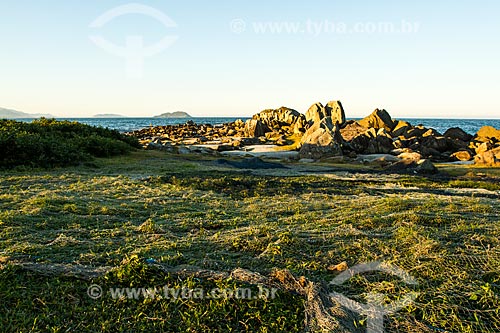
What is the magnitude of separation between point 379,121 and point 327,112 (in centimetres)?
468

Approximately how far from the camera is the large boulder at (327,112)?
32.5 metres

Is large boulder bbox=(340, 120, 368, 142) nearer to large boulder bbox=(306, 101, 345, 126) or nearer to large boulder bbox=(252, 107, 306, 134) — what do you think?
large boulder bbox=(306, 101, 345, 126)

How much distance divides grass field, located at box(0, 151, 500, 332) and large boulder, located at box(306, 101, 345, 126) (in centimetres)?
2462

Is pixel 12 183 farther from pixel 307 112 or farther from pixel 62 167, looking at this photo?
pixel 307 112

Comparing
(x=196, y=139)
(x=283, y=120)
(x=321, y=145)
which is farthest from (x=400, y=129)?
(x=196, y=139)

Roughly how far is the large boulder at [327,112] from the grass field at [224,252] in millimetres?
24618

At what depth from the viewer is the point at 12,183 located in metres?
8.24

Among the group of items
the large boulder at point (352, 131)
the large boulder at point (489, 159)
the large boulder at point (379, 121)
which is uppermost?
the large boulder at point (379, 121)

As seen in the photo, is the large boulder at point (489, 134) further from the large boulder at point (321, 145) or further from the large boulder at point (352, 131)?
the large boulder at point (321, 145)

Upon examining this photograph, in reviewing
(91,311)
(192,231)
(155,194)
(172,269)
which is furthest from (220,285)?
(155,194)

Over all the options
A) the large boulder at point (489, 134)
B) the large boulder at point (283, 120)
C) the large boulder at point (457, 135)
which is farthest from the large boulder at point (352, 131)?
the large boulder at point (489, 134)

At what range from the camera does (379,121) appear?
1216 inches

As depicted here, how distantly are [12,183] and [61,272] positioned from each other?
558 centimetres

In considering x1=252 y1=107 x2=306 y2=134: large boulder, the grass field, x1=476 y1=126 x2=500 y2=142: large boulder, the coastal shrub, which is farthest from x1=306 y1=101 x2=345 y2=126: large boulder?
the grass field
